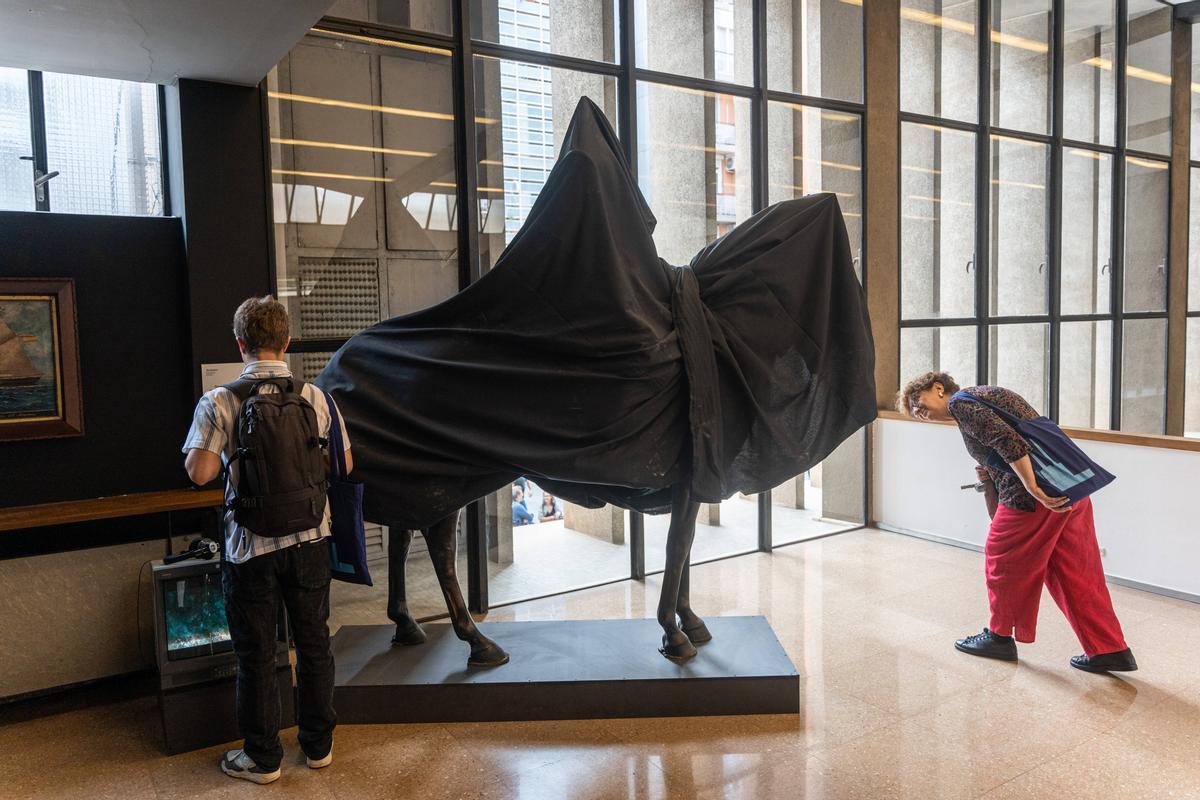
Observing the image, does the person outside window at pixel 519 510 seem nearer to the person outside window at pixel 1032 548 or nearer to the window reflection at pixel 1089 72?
the person outside window at pixel 1032 548

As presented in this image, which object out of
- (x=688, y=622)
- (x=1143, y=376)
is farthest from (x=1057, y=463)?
(x=1143, y=376)

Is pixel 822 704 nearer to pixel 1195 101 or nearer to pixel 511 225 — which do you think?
pixel 511 225

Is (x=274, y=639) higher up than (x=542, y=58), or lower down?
lower down

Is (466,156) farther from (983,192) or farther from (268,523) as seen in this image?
(983,192)

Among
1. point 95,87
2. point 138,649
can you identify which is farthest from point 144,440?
point 95,87

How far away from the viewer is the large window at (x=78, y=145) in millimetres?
3361

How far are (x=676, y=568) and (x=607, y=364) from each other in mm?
833

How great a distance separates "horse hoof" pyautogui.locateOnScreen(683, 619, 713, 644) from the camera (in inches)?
133

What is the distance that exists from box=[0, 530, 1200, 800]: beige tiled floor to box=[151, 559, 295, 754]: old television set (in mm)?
92

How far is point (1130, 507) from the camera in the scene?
4473mm

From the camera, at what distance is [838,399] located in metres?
3.21

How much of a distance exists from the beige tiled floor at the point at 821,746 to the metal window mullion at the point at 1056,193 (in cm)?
386

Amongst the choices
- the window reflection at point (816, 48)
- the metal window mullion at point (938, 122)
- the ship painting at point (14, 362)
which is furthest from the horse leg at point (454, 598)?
the metal window mullion at point (938, 122)

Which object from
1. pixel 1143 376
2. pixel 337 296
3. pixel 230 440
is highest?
pixel 337 296
